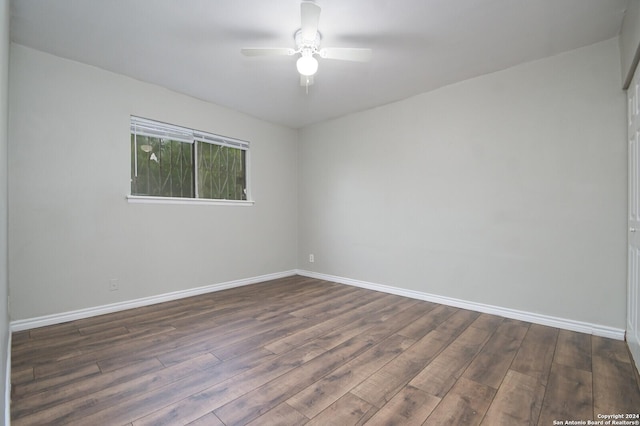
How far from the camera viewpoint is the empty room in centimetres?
173

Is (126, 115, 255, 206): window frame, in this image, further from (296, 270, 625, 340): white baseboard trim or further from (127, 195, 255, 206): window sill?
(296, 270, 625, 340): white baseboard trim

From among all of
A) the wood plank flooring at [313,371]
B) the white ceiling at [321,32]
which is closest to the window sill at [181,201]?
the wood plank flooring at [313,371]

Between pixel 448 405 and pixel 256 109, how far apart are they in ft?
12.6

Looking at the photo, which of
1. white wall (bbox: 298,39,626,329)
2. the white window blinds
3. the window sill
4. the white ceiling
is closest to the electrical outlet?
the window sill

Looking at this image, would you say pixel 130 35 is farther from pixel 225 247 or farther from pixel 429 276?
pixel 429 276

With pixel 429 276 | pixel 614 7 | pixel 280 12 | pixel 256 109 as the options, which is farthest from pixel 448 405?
pixel 256 109

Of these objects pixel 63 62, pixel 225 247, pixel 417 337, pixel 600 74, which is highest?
pixel 63 62

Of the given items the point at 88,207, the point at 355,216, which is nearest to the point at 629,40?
the point at 355,216

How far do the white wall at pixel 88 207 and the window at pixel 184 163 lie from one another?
0.13m

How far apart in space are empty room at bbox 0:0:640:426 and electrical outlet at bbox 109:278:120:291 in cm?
3

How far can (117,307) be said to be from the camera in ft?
9.80

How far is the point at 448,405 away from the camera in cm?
156

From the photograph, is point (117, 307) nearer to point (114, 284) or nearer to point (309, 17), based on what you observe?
point (114, 284)

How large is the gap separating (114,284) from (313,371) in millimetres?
2362
